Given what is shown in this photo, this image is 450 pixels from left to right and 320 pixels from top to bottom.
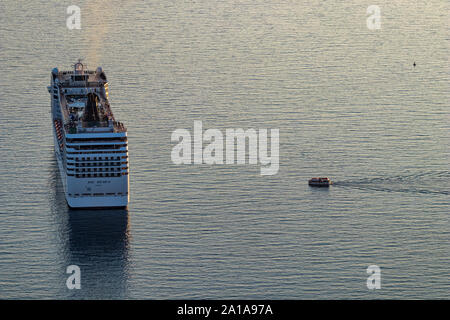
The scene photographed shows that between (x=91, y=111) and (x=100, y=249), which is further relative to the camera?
(x=91, y=111)

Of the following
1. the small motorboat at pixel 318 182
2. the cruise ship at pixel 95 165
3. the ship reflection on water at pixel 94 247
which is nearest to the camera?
the ship reflection on water at pixel 94 247

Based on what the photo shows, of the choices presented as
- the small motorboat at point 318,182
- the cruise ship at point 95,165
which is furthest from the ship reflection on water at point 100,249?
the small motorboat at point 318,182

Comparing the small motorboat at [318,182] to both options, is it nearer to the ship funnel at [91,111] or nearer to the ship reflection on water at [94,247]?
the ship reflection on water at [94,247]

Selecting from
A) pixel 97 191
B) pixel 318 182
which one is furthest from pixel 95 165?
pixel 318 182

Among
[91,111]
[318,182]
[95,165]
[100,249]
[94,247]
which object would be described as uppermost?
[91,111]

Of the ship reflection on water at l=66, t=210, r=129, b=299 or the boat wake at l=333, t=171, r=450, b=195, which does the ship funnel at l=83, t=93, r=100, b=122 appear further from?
the boat wake at l=333, t=171, r=450, b=195

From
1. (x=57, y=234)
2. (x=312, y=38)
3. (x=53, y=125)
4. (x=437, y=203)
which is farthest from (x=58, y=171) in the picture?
(x=312, y=38)

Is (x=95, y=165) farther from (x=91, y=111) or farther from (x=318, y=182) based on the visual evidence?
(x=318, y=182)
